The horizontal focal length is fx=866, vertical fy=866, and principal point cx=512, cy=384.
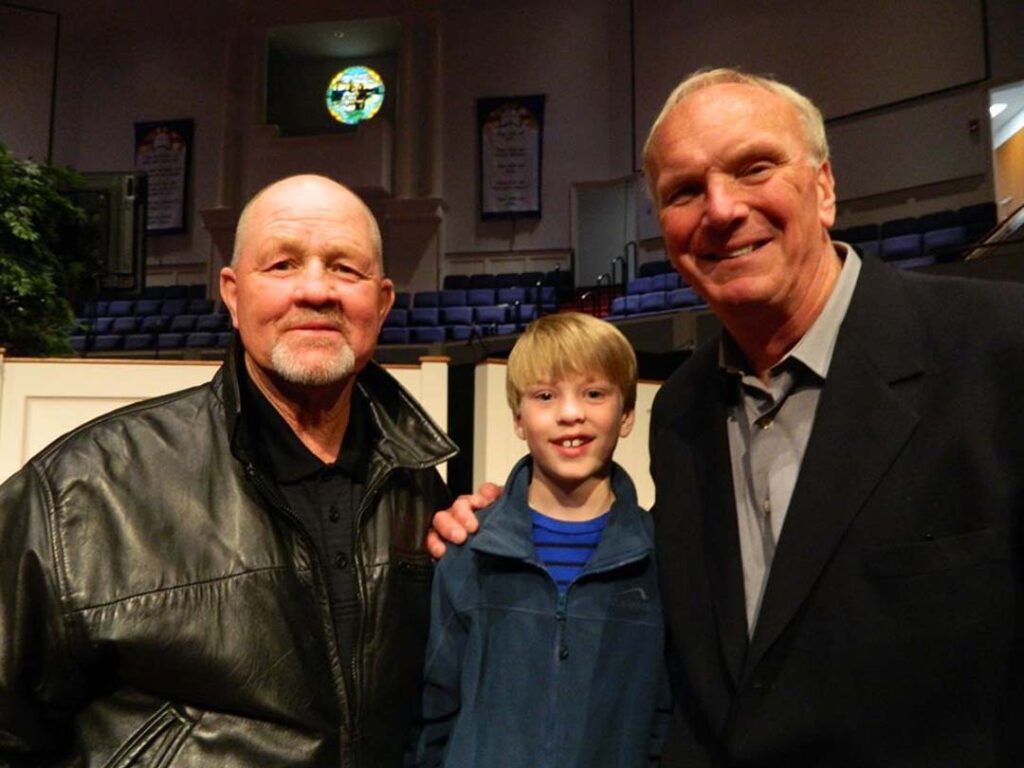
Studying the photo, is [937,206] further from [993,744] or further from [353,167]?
[993,744]

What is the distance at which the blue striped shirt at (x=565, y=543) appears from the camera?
1453 mm

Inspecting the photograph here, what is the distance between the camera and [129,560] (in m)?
1.21

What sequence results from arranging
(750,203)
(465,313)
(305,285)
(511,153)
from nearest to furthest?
1. (750,203)
2. (305,285)
3. (465,313)
4. (511,153)

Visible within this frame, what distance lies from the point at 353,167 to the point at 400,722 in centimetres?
1064

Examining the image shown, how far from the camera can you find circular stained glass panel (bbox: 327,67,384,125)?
39.4ft

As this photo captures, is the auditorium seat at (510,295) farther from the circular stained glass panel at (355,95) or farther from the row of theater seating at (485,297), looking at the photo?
the circular stained glass panel at (355,95)

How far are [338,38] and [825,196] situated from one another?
39.0ft

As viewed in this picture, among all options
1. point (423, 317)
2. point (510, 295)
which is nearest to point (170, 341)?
point (423, 317)

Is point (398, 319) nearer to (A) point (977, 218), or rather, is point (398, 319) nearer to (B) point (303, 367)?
(A) point (977, 218)

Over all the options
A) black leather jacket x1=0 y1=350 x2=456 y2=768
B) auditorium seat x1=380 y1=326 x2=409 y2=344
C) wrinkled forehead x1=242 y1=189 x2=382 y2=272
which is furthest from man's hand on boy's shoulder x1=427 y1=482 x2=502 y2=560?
auditorium seat x1=380 y1=326 x2=409 y2=344

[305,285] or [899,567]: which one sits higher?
[305,285]

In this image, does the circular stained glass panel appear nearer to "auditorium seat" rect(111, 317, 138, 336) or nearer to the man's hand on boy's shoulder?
"auditorium seat" rect(111, 317, 138, 336)

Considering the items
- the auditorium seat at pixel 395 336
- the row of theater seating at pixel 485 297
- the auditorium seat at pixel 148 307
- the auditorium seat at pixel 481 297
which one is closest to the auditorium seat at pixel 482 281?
the row of theater seating at pixel 485 297

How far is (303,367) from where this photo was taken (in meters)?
1.36
